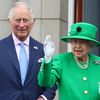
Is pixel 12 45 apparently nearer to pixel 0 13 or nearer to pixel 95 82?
pixel 95 82

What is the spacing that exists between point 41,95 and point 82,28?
80 cm

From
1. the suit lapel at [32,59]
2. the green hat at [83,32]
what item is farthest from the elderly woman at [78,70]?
the suit lapel at [32,59]

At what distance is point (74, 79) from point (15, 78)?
63 centimetres

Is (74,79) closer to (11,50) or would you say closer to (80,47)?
(80,47)

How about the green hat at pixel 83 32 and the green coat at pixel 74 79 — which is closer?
the green coat at pixel 74 79

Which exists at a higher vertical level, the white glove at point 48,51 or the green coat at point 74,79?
the white glove at point 48,51

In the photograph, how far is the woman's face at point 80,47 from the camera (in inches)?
187

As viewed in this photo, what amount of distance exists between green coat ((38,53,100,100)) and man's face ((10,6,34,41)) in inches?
19.8

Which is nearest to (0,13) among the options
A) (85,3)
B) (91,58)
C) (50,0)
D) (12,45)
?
(50,0)

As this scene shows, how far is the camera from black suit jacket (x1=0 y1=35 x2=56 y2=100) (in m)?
5.03

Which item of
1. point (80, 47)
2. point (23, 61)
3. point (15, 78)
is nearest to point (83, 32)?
point (80, 47)

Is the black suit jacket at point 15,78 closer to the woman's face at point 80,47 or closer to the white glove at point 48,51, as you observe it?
the woman's face at point 80,47

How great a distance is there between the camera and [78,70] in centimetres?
480

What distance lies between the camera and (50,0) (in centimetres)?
752
